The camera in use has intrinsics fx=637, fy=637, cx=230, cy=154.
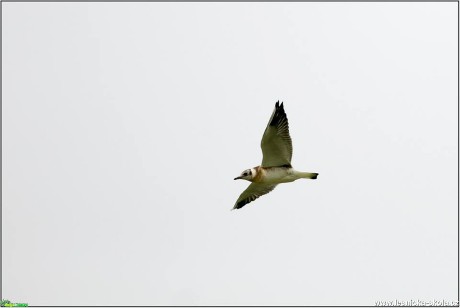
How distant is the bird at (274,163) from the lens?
1128 inches

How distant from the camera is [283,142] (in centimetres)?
2917

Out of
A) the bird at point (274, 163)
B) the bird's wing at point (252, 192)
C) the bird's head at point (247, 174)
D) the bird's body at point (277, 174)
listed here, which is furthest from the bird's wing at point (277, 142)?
the bird's wing at point (252, 192)

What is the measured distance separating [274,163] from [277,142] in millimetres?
1390

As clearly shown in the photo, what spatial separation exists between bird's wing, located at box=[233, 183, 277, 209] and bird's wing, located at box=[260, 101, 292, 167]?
1451mm

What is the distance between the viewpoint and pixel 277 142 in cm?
2922

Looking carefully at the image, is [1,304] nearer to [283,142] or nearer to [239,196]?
[239,196]

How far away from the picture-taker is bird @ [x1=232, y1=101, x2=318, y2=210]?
94.0ft

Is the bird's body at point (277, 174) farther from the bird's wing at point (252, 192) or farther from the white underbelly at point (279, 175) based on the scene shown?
the bird's wing at point (252, 192)

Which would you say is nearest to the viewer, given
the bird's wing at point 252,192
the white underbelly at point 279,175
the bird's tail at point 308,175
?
the bird's tail at point 308,175

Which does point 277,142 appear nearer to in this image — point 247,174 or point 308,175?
point 247,174

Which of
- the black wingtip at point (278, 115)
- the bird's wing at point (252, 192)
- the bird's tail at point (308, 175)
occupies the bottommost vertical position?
the bird's wing at point (252, 192)

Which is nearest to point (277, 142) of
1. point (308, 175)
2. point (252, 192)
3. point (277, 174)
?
point (277, 174)

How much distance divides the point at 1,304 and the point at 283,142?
2792 cm

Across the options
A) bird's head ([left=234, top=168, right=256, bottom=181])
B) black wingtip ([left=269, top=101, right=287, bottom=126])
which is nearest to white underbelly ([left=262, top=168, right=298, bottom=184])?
bird's head ([left=234, top=168, right=256, bottom=181])
